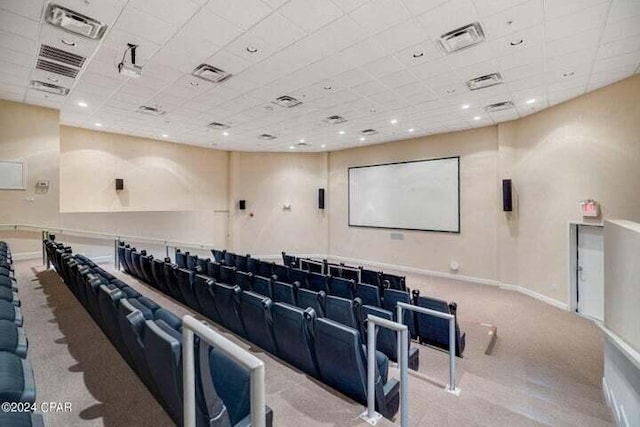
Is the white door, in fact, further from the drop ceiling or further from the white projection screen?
the white projection screen

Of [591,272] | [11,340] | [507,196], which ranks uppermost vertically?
[507,196]

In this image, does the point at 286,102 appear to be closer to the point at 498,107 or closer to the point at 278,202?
the point at 498,107

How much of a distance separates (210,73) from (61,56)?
217 centimetres

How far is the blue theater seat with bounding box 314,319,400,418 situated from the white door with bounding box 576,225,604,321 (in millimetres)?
5785

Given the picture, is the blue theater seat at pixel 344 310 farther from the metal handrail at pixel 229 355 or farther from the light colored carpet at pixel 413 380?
A: the metal handrail at pixel 229 355

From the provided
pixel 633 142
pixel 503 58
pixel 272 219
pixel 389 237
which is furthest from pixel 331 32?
pixel 272 219

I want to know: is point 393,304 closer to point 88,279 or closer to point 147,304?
point 147,304

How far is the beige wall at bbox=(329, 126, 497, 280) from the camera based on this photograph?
8.56 meters

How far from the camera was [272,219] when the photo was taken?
12.7 metres

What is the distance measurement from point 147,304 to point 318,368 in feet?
5.43

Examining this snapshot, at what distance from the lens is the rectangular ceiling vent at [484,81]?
5342 millimetres

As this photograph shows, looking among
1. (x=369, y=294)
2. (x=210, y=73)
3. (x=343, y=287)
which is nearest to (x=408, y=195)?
(x=343, y=287)

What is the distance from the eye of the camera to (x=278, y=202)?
12.8m

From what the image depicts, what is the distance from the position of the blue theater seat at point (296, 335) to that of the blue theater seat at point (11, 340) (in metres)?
1.85
